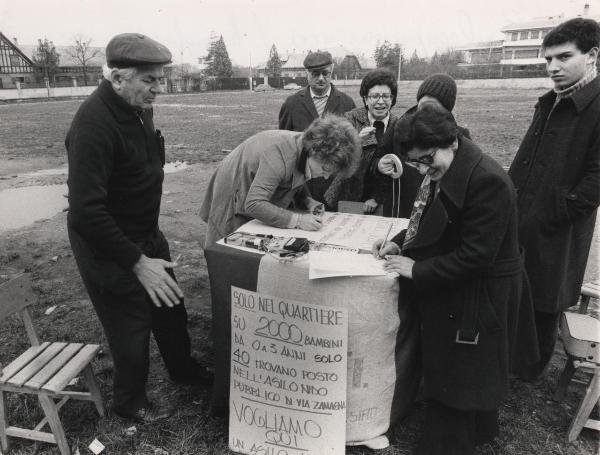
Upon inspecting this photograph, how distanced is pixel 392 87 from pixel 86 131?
2447 millimetres

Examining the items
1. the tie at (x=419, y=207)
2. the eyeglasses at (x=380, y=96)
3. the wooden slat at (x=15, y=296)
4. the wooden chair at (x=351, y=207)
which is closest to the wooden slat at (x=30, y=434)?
the wooden slat at (x=15, y=296)

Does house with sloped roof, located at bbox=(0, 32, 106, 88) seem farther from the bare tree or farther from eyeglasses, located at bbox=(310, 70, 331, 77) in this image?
eyeglasses, located at bbox=(310, 70, 331, 77)

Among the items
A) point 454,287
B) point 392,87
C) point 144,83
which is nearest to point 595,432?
point 454,287

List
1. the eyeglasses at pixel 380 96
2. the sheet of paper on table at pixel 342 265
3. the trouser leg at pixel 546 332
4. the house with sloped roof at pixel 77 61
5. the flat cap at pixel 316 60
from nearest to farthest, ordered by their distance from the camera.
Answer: the sheet of paper on table at pixel 342 265 → the trouser leg at pixel 546 332 → the eyeglasses at pixel 380 96 → the flat cap at pixel 316 60 → the house with sloped roof at pixel 77 61

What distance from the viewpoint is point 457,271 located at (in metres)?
2.03

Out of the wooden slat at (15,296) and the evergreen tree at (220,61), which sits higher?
the evergreen tree at (220,61)

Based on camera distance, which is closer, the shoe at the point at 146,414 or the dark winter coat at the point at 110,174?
the dark winter coat at the point at 110,174

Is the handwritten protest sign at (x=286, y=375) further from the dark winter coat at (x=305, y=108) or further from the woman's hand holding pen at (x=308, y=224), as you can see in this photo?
the dark winter coat at (x=305, y=108)

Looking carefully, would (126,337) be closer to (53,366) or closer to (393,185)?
(53,366)

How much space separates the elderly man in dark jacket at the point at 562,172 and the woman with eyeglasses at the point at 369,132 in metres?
1.14

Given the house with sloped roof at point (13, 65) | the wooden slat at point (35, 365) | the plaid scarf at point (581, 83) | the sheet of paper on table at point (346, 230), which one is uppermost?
the house with sloped roof at point (13, 65)

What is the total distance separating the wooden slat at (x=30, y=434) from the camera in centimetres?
262

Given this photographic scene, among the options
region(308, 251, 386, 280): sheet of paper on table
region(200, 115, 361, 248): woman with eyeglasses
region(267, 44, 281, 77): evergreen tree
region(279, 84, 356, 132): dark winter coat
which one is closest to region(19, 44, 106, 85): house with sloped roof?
region(267, 44, 281, 77): evergreen tree

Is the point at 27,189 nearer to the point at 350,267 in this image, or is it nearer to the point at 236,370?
the point at 236,370
